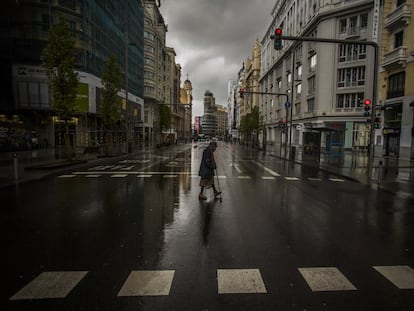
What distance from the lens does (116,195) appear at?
28.2 feet

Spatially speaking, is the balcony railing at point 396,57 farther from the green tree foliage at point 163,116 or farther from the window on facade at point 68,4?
the green tree foliage at point 163,116

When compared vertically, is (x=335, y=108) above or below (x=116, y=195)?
above

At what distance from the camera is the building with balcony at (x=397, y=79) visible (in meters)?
21.5

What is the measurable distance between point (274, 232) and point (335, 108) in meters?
34.8

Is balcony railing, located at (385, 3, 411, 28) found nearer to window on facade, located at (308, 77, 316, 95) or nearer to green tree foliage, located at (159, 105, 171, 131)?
window on facade, located at (308, 77, 316, 95)

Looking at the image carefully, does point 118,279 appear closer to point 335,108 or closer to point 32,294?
point 32,294

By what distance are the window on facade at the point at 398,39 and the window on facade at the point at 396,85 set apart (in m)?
2.72

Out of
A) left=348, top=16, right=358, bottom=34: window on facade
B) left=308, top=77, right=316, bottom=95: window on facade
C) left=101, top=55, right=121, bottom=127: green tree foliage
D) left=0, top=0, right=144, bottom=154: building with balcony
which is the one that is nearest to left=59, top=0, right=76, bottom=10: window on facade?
left=0, top=0, right=144, bottom=154: building with balcony

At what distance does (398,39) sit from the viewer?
23.9m

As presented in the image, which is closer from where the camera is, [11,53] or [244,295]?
[244,295]

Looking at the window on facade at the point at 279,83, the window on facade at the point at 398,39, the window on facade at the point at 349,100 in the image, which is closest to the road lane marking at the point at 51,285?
the window on facade at the point at 398,39

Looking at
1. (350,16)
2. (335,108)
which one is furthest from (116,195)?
(350,16)

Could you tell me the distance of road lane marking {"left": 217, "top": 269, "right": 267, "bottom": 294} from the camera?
3.28m

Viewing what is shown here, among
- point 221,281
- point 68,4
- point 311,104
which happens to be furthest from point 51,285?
point 311,104
